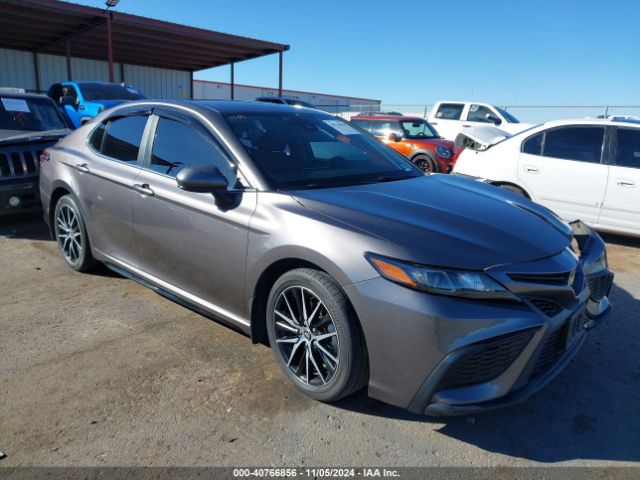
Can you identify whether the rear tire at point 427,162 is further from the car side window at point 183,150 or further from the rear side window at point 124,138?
the car side window at point 183,150

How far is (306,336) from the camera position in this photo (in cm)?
267

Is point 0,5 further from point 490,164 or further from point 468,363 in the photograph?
point 468,363

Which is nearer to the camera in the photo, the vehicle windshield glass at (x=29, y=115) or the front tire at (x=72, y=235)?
the front tire at (x=72, y=235)

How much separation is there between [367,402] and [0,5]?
1810cm

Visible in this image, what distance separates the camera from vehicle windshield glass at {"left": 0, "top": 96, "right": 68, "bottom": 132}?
6983mm

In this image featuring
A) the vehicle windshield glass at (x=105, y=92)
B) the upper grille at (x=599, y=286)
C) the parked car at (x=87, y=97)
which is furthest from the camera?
the vehicle windshield glass at (x=105, y=92)

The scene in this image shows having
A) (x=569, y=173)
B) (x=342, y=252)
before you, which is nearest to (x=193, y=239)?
(x=342, y=252)

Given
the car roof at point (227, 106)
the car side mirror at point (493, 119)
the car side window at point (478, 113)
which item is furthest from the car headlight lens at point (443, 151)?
the car roof at point (227, 106)

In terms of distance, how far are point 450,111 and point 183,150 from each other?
44.8 ft

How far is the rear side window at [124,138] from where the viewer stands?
148 inches

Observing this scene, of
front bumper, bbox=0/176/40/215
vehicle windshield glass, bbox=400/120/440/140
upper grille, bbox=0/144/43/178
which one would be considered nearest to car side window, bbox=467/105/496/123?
vehicle windshield glass, bbox=400/120/440/140

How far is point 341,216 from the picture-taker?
8.39ft

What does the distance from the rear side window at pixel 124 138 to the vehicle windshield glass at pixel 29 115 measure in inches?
148

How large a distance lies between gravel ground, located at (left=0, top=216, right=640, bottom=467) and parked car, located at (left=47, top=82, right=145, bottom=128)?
28.7 ft
